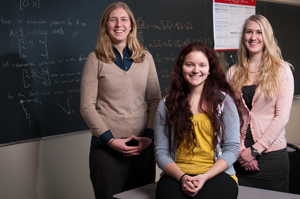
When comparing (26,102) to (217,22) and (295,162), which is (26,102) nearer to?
(295,162)

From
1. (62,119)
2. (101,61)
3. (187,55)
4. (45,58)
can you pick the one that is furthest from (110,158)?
(45,58)

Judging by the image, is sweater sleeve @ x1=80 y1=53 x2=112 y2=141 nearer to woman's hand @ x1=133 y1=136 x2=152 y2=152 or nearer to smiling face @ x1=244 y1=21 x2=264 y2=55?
woman's hand @ x1=133 y1=136 x2=152 y2=152

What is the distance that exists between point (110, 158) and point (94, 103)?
13.9 inches

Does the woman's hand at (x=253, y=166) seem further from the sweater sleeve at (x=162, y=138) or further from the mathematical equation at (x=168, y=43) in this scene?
the mathematical equation at (x=168, y=43)

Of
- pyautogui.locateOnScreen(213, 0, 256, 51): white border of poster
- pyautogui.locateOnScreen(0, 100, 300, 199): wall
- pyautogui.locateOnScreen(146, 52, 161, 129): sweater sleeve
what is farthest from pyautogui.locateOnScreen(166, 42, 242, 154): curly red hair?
pyautogui.locateOnScreen(213, 0, 256, 51): white border of poster

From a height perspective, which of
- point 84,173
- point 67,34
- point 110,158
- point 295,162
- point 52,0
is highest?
point 52,0

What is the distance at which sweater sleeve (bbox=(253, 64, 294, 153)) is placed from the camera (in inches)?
74.8

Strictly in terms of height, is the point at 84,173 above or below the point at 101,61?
below

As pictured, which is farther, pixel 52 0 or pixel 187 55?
pixel 52 0

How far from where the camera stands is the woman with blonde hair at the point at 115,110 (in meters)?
1.92

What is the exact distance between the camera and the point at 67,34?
9.00 ft

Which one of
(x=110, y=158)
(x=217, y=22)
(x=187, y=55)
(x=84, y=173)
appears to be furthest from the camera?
(x=217, y=22)

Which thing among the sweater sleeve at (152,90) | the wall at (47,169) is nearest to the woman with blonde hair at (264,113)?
the sweater sleeve at (152,90)

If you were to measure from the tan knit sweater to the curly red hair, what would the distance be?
27 cm
